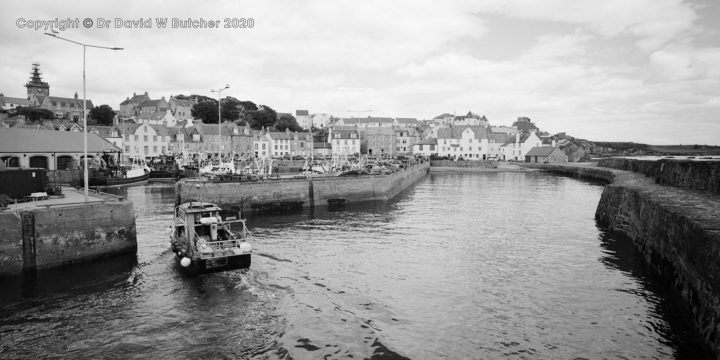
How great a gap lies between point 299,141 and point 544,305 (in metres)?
111

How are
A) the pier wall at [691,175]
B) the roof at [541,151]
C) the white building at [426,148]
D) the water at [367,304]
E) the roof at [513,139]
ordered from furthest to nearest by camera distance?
the white building at [426,148] → the roof at [513,139] → the roof at [541,151] → the pier wall at [691,175] → the water at [367,304]

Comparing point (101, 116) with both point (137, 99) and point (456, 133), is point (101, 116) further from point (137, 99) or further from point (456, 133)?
point (456, 133)

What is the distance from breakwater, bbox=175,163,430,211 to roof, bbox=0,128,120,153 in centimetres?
2528

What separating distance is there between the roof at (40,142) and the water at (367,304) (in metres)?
35.7

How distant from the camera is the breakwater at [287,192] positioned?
3731cm

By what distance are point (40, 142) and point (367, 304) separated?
5488 centimetres

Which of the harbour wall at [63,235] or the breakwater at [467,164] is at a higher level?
the breakwater at [467,164]

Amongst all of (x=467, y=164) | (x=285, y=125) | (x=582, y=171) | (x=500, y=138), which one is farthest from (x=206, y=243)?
(x=285, y=125)

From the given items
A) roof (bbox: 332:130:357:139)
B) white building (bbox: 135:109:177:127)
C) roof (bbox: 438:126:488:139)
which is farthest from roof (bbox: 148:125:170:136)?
roof (bbox: 438:126:488:139)

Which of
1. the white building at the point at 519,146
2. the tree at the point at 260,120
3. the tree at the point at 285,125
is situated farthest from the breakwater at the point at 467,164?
the tree at the point at 260,120

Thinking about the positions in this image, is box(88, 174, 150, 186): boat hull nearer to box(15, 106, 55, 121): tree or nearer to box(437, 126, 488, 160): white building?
box(15, 106, 55, 121): tree

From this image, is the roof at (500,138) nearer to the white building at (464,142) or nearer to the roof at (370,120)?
the white building at (464,142)

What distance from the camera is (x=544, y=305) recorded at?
16375 millimetres

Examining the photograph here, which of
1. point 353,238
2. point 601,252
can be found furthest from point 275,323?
point 601,252
